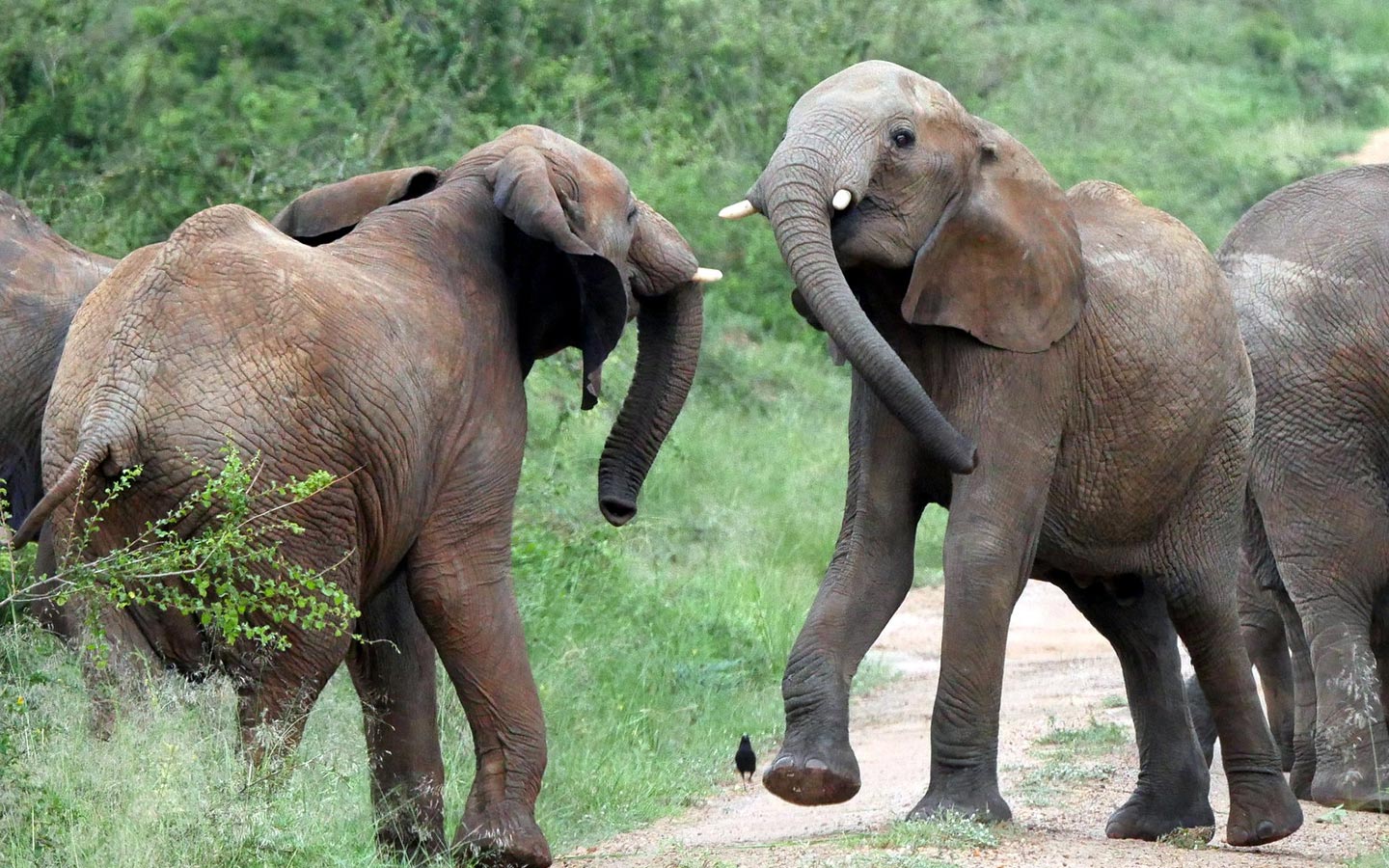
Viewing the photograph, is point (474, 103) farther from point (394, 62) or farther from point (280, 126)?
point (280, 126)

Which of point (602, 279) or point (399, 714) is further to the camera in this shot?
point (399, 714)

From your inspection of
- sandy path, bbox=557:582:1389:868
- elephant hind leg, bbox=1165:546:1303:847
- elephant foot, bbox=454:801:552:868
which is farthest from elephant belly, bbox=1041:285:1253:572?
elephant foot, bbox=454:801:552:868

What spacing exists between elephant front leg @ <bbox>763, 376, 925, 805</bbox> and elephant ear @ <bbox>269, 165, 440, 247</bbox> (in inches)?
54.6

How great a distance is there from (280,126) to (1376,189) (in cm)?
779

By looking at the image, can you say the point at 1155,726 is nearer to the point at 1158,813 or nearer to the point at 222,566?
the point at 1158,813

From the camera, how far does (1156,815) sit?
6.77 meters

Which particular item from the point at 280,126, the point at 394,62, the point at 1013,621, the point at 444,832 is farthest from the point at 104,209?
the point at 444,832

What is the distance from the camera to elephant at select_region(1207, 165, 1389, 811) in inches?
289

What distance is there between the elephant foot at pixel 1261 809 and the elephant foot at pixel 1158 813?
4.5 inches

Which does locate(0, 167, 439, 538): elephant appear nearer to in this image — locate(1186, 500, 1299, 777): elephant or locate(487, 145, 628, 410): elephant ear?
locate(487, 145, 628, 410): elephant ear

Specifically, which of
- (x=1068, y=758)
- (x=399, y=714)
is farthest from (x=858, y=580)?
(x=1068, y=758)

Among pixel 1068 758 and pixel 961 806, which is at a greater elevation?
pixel 961 806

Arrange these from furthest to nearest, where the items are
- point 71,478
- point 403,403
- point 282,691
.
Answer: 1. point 403,403
2. point 282,691
3. point 71,478

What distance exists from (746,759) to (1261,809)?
201 cm
